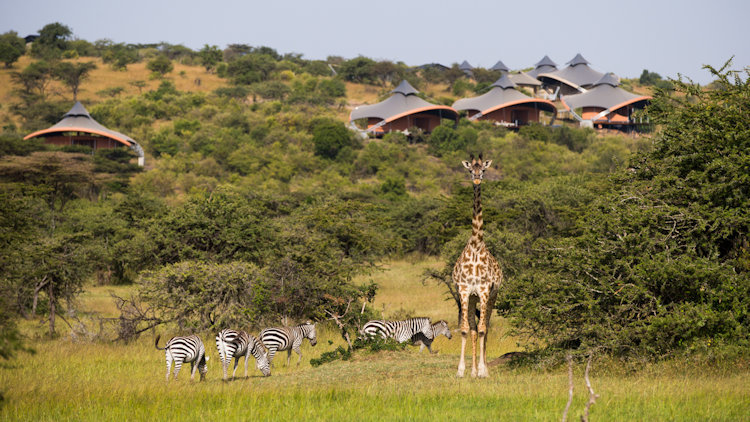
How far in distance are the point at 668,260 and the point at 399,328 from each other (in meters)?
7.20

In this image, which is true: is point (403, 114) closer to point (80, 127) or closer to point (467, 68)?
point (80, 127)

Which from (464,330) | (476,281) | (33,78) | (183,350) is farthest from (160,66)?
(464,330)

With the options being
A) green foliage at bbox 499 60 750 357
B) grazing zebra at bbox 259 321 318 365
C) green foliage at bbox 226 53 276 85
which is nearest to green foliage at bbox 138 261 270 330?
grazing zebra at bbox 259 321 318 365

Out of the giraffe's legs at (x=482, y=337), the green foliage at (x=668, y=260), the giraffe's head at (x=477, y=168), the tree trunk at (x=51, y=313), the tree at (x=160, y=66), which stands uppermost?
the tree at (x=160, y=66)

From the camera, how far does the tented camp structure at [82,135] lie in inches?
3078

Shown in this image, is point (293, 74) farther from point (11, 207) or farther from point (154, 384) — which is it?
point (154, 384)

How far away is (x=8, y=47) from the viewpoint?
11631 centimetres

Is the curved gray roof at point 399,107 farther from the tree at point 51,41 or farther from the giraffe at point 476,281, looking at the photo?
the giraffe at point 476,281

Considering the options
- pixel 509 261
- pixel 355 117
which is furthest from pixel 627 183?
pixel 355 117

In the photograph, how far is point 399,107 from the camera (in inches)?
3777

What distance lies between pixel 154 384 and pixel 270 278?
8.64 m

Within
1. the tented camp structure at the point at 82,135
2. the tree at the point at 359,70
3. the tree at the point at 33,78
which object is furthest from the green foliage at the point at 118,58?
the tented camp structure at the point at 82,135

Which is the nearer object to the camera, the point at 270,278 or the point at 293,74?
the point at 270,278

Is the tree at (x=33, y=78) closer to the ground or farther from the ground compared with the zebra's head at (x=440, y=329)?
farther from the ground
